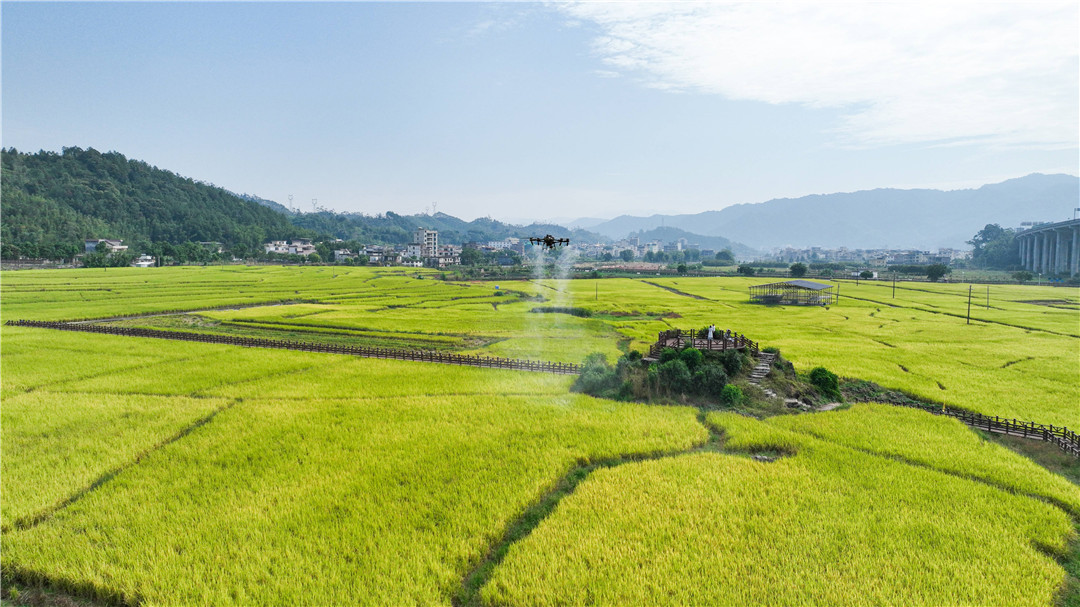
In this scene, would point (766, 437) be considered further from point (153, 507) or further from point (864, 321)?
point (864, 321)

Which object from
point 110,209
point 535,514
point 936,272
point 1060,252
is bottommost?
point 535,514

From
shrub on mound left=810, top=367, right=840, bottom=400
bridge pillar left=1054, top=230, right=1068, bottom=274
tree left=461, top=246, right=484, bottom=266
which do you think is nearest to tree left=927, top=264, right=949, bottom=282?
bridge pillar left=1054, top=230, right=1068, bottom=274

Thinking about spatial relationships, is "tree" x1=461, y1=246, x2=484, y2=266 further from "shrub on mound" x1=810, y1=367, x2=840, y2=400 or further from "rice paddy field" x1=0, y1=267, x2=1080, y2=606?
"shrub on mound" x1=810, y1=367, x2=840, y2=400

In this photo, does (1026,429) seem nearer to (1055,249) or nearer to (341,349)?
(341,349)

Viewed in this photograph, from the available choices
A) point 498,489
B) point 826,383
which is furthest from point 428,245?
point 498,489

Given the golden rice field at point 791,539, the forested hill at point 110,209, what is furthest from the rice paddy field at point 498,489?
the forested hill at point 110,209

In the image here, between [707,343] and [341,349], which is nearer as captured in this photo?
[707,343]

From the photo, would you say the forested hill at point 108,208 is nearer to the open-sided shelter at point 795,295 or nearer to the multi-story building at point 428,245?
the multi-story building at point 428,245
